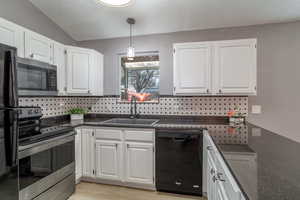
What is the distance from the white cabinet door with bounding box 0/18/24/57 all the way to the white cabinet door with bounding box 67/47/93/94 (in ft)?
2.43

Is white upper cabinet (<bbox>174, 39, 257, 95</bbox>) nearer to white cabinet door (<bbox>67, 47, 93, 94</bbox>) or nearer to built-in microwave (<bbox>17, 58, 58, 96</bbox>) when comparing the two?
white cabinet door (<bbox>67, 47, 93, 94</bbox>)

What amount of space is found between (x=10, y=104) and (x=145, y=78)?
2126mm

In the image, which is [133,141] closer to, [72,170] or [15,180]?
[72,170]

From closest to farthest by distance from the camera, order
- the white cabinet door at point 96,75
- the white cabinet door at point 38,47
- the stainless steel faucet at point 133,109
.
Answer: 1. the white cabinet door at point 38,47
2. the white cabinet door at point 96,75
3. the stainless steel faucet at point 133,109

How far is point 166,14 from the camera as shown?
2568 mm

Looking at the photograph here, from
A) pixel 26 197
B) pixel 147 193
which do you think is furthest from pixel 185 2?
pixel 26 197

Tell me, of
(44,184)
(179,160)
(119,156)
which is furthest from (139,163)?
(44,184)

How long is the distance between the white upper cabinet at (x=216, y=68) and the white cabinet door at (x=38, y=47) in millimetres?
1721

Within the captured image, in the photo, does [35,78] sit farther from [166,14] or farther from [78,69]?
[166,14]

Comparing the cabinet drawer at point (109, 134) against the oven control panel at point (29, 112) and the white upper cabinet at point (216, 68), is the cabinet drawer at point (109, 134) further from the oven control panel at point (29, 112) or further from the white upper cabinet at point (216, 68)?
the white upper cabinet at point (216, 68)

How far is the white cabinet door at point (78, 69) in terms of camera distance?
106 inches

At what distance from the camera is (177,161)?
2.27m

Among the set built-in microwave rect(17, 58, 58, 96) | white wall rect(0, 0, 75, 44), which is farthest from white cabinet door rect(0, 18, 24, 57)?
white wall rect(0, 0, 75, 44)

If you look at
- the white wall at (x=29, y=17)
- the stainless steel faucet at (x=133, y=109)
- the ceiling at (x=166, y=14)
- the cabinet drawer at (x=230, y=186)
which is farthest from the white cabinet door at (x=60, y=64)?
the cabinet drawer at (x=230, y=186)
